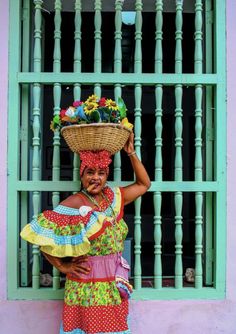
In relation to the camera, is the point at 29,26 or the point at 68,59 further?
the point at 68,59

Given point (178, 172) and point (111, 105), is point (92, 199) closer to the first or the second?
point (111, 105)

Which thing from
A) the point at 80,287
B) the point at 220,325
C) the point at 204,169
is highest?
the point at 204,169

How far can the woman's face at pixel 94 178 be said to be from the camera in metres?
2.29

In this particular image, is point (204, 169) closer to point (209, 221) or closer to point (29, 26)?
point (209, 221)

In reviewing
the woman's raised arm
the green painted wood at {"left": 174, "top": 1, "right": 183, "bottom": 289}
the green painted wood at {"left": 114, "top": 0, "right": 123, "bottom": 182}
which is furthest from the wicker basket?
the green painted wood at {"left": 174, "top": 1, "right": 183, "bottom": 289}

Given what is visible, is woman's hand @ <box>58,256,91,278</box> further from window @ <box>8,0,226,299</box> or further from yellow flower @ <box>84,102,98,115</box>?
yellow flower @ <box>84,102,98,115</box>

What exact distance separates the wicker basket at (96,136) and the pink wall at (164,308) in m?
0.68

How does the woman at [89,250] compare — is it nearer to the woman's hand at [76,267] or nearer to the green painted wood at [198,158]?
the woman's hand at [76,267]

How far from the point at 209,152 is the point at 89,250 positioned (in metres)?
1.08

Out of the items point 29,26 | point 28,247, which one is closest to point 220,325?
point 28,247

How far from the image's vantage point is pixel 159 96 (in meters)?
2.76

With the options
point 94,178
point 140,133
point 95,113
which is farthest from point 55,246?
point 140,133

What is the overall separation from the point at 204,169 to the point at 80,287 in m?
1.15

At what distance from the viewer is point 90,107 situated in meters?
2.24
